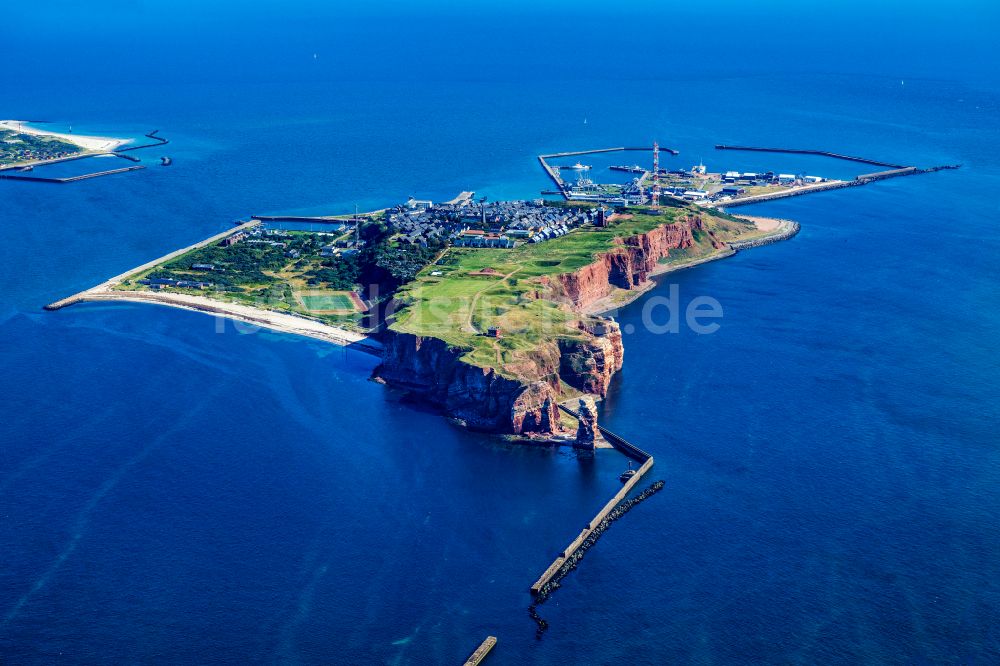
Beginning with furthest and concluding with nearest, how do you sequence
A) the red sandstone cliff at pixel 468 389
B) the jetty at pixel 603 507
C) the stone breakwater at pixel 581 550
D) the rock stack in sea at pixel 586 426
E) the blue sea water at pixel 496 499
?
the red sandstone cliff at pixel 468 389
the rock stack in sea at pixel 586 426
the jetty at pixel 603 507
the stone breakwater at pixel 581 550
the blue sea water at pixel 496 499

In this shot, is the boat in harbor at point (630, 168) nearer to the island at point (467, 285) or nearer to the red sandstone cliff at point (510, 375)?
the island at point (467, 285)

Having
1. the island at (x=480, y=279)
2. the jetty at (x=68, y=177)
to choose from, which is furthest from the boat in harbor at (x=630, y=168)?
the jetty at (x=68, y=177)

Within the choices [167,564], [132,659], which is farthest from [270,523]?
[132,659]

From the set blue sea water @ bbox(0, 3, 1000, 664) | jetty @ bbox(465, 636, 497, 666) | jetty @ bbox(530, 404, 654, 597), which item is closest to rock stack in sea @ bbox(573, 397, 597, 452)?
blue sea water @ bbox(0, 3, 1000, 664)

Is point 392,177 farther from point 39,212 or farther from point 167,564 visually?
point 167,564

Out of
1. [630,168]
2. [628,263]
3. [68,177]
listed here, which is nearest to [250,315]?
[628,263]

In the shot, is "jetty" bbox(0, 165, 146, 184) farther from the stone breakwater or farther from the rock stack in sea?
the stone breakwater
